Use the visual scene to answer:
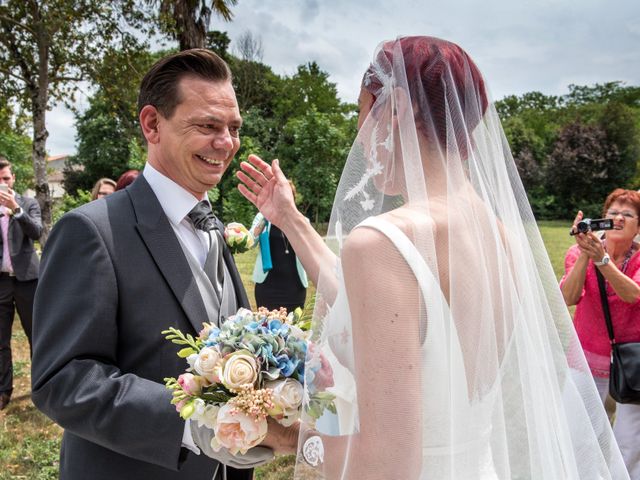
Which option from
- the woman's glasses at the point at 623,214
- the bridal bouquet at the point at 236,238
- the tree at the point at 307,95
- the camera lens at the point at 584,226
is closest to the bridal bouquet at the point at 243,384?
the bridal bouquet at the point at 236,238

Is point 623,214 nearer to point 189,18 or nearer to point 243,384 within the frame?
point 243,384

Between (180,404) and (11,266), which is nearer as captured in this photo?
(180,404)

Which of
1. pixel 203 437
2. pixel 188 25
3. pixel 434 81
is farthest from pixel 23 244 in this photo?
pixel 188 25

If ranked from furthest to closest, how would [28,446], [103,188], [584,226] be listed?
[103,188] → [28,446] → [584,226]

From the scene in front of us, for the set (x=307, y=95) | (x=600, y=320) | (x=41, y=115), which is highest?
(x=307, y=95)

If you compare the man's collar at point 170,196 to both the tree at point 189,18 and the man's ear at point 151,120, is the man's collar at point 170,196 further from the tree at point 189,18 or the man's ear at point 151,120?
the tree at point 189,18

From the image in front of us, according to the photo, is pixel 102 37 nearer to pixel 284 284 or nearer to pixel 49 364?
pixel 284 284

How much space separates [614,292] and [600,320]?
266 mm

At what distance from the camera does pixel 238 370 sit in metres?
1.62

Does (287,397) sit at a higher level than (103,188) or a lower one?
lower

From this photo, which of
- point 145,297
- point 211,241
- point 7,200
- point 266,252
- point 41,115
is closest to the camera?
point 145,297

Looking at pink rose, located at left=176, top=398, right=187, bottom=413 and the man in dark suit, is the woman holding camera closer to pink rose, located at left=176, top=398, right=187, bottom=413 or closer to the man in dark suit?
pink rose, located at left=176, top=398, right=187, bottom=413

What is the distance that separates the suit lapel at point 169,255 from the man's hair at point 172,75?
446 mm

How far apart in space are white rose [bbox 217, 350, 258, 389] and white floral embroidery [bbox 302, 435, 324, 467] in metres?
0.27
